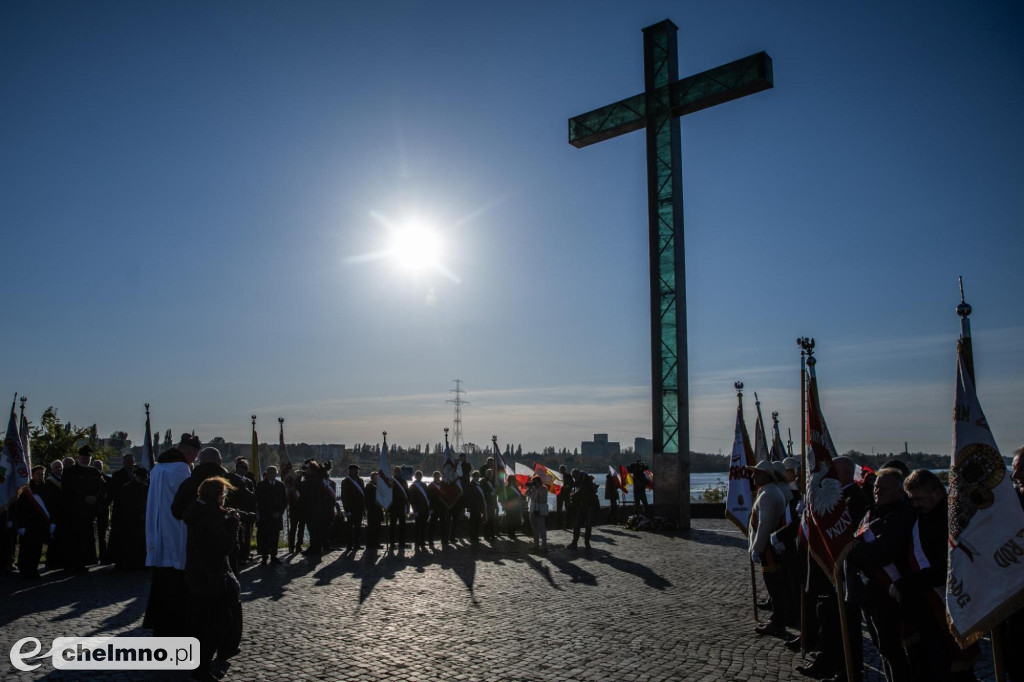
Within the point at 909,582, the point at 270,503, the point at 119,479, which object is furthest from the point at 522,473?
the point at 909,582

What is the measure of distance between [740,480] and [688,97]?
619 inches

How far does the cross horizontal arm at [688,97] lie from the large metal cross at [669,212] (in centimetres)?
3

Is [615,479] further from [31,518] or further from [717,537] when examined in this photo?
[31,518]

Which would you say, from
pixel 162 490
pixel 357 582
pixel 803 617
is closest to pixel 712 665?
pixel 803 617

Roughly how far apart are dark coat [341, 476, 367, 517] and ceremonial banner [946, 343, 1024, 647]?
14.3 m

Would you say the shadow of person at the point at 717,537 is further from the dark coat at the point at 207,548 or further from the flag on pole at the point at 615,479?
the dark coat at the point at 207,548

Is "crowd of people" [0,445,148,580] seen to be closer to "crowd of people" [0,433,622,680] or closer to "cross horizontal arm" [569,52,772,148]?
"crowd of people" [0,433,622,680]

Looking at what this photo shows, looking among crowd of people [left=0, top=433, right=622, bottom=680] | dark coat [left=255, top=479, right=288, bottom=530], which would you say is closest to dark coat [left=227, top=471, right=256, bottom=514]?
crowd of people [left=0, top=433, right=622, bottom=680]

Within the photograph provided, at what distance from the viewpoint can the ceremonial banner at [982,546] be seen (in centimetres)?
475

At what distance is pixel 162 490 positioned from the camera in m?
7.59

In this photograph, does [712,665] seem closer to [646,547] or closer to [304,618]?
[304,618]

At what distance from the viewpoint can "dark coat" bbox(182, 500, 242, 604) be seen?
21.6 ft

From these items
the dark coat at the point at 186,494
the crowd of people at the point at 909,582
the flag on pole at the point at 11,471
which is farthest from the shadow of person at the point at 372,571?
the crowd of people at the point at 909,582

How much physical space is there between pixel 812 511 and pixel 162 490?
264 inches
